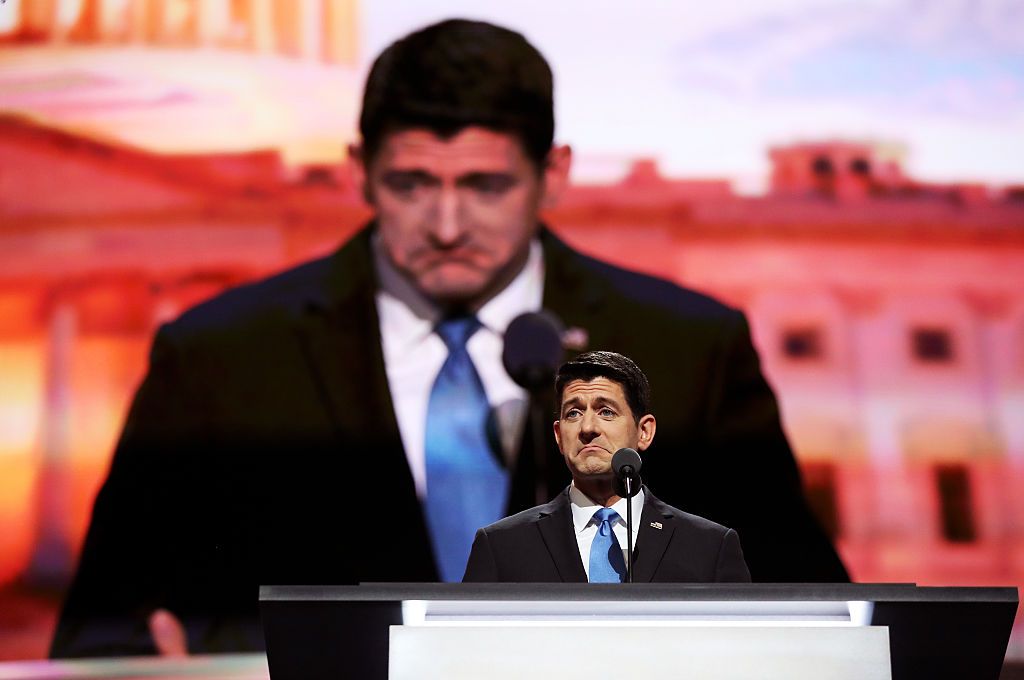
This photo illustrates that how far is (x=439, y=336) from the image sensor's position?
3.71 m

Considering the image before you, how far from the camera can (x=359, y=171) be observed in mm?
3783

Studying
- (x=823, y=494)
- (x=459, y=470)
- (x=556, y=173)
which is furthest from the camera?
(x=556, y=173)

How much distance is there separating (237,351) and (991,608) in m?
2.66

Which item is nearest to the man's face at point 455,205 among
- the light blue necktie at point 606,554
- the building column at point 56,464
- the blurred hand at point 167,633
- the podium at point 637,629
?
the building column at point 56,464

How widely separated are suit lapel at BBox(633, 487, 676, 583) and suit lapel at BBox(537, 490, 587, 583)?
0.28ft

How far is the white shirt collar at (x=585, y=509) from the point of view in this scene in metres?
1.83

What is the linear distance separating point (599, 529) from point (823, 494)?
2047 mm

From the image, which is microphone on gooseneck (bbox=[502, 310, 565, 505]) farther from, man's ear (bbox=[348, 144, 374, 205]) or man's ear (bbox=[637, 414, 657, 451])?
man's ear (bbox=[637, 414, 657, 451])

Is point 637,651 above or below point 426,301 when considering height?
below

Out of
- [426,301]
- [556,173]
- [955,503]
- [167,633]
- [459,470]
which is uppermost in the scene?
[556,173]

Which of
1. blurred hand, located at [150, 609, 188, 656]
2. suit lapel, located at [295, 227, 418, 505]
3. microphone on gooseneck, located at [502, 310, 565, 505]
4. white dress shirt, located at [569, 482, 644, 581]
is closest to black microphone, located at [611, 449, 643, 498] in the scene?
white dress shirt, located at [569, 482, 644, 581]

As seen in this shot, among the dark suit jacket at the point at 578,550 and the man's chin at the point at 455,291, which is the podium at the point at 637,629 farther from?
the man's chin at the point at 455,291

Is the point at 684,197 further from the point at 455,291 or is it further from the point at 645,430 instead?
the point at 645,430

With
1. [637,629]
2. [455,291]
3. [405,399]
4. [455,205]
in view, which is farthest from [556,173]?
[637,629]
